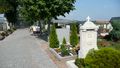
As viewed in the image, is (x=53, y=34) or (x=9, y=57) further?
(x=53, y=34)

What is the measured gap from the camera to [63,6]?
Answer: 25.2 metres

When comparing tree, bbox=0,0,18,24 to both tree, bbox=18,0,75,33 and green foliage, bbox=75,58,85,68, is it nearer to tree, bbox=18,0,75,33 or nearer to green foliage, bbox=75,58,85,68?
tree, bbox=18,0,75,33

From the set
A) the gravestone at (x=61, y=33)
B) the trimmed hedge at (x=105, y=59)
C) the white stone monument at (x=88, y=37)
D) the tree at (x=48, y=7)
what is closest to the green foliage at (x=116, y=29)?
the gravestone at (x=61, y=33)

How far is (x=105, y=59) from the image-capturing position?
10.3m

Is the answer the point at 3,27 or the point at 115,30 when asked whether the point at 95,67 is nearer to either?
the point at 115,30

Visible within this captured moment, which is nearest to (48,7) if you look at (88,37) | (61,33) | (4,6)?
(61,33)

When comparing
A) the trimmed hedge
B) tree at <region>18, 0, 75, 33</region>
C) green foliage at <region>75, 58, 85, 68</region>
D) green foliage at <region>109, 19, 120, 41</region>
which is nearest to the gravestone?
tree at <region>18, 0, 75, 33</region>

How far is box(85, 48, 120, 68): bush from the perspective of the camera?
1016cm

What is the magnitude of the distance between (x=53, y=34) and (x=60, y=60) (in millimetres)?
5344

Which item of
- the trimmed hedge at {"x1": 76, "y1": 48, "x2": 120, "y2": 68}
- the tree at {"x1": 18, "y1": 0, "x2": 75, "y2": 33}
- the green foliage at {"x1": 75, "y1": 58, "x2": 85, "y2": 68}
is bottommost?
the green foliage at {"x1": 75, "y1": 58, "x2": 85, "y2": 68}

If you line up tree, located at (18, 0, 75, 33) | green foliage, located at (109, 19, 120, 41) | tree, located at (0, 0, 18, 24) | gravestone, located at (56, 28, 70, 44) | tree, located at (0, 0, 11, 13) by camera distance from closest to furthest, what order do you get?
green foliage, located at (109, 19, 120, 41)
gravestone, located at (56, 28, 70, 44)
tree, located at (18, 0, 75, 33)
tree, located at (0, 0, 11, 13)
tree, located at (0, 0, 18, 24)

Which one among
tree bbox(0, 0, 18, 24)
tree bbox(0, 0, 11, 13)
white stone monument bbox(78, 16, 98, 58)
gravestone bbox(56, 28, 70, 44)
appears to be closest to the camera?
white stone monument bbox(78, 16, 98, 58)

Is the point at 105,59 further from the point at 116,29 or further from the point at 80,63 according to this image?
the point at 116,29

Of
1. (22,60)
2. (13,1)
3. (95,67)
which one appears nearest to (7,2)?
(13,1)
